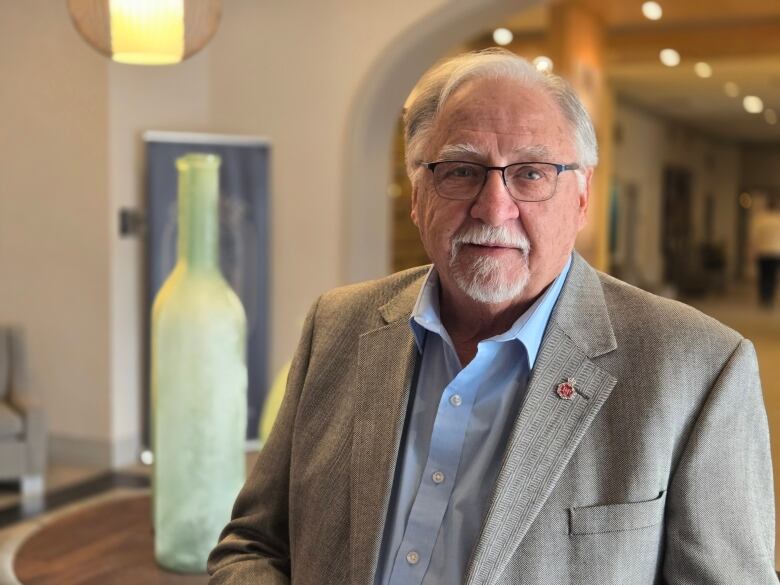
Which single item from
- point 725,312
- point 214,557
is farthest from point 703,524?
point 725,312

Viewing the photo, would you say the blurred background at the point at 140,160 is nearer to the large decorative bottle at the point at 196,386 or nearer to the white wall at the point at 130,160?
the white wall at the point at 130,160

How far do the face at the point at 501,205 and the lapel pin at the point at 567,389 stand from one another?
15 centimetres

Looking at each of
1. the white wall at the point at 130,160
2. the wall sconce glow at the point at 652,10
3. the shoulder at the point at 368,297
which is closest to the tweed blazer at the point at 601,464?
the shoulder at the point at 368,297

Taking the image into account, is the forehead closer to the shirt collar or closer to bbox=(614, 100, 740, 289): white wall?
the shirt collar

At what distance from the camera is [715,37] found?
40.0 ft

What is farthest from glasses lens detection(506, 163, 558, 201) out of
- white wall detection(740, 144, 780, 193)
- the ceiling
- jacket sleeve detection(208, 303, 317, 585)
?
white wall detection(740, 144, 780, 193)

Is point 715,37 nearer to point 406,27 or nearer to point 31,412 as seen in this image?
point 406,27

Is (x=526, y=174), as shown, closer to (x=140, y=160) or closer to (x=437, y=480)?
(x=437, y=480)

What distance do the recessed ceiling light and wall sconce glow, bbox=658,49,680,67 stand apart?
346 centimetres

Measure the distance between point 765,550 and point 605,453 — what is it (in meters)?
0.25

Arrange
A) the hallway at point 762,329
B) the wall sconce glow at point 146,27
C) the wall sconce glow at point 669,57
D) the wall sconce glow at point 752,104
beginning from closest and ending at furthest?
the wall sconce glow at point 146,27, the hallway at point 762,329, the wall sconce glow at point 669,57, the wall sconce glow at point 752,104

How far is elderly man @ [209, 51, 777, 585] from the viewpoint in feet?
4.89

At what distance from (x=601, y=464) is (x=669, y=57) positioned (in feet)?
40.1

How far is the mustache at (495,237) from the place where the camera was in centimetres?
157
